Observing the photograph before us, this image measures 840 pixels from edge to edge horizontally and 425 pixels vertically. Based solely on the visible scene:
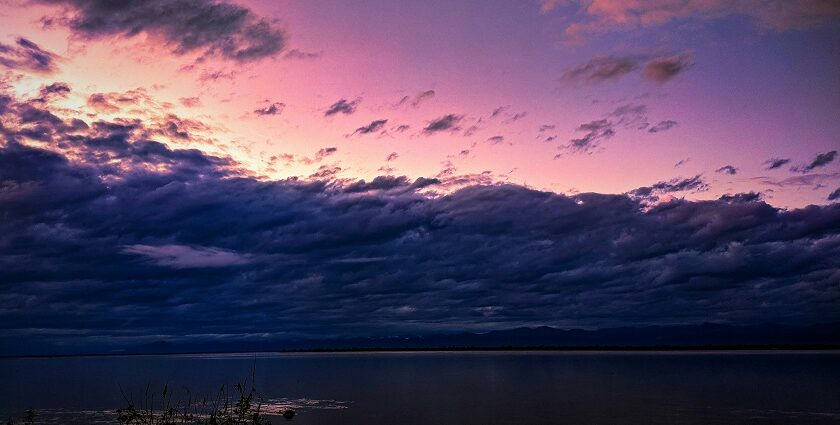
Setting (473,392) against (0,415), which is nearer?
(0,415)

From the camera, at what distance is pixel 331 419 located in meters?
76.2

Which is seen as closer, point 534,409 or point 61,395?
point 534,409

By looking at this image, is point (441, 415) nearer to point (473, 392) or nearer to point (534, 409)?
point (534, 409)

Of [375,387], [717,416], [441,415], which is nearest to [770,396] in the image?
[717,416]

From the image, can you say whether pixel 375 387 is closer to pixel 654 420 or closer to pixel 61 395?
pixel 61 395

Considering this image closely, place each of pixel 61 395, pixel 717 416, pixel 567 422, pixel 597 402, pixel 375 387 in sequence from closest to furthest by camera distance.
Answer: pixel 567 422
pixel 717 416
pixel 597 402
pixel 61 395
pixel 375 387

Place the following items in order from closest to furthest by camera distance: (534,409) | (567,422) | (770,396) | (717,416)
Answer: (567,422) < (717,416) < (534,409) < (770,396)

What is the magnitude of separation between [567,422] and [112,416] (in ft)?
170

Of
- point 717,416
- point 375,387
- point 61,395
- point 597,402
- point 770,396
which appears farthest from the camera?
point 375,387

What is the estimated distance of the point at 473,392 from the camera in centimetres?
11650

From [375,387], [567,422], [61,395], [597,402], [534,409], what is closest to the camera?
[567,422]

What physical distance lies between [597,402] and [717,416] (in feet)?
66.5

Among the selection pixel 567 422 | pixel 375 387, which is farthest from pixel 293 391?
pixel 567 422

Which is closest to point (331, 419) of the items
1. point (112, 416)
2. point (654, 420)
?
point (112, 416)
